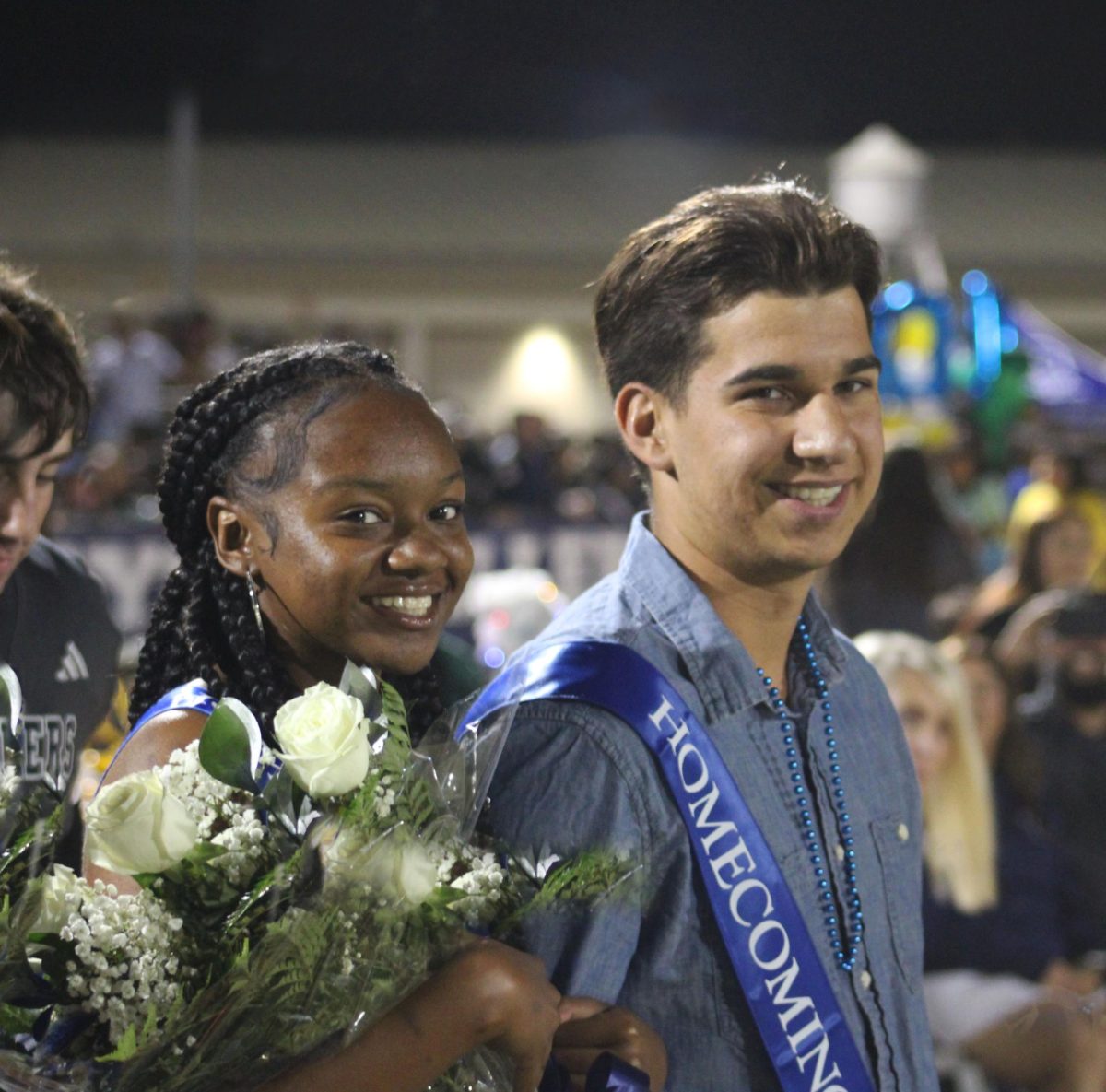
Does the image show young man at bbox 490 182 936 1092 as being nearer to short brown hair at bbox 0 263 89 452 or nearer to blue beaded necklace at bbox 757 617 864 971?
blue beaded necklace at bbox 757 617 864 971

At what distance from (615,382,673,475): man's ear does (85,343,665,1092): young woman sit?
0.75ft

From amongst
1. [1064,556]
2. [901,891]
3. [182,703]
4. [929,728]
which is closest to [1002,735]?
[929,728]

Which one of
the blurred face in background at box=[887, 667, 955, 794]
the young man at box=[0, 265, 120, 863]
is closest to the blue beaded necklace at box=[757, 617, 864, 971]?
the young man at box=[0, 265, 120, 863]

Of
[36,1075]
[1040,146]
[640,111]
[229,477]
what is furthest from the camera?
[1040,146]

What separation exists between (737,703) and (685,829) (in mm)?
176

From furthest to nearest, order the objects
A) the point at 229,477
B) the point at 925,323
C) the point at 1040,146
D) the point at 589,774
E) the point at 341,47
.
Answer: the point at 1040,146 → the point at 925,323 → the point at 341,47 → the point at 229,477 → the point at 589,774

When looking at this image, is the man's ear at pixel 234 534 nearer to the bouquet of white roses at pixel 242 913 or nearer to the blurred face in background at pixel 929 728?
the bouquet of white roses at pixel 242 913

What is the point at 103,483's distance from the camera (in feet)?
25.0

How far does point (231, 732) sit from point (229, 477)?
1.60 feet

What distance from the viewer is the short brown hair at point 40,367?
6.36 ft

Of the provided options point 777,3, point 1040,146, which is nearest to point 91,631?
point 777,3

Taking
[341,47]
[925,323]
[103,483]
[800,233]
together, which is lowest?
[800,233]

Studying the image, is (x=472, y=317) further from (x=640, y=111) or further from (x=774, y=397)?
(x=774, y=397)

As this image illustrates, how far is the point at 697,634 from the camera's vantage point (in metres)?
1.77
